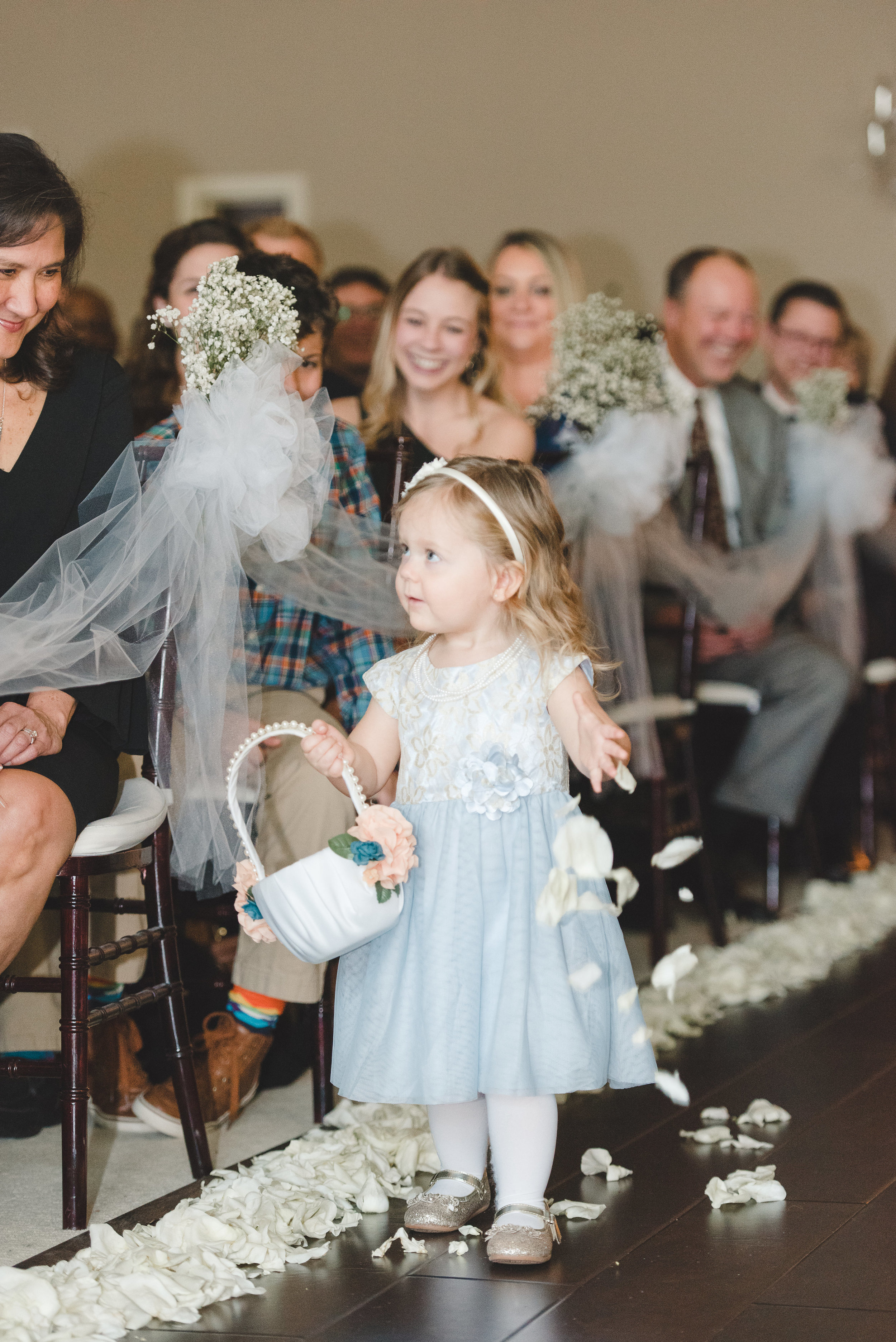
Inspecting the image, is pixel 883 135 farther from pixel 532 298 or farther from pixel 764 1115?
pixel 764 1115

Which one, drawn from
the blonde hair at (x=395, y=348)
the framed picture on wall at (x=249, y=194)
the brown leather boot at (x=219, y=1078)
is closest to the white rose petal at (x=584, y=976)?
the brown leather boot at (x=219, y=1078)

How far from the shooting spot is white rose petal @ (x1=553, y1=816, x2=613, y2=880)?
1.86 metres

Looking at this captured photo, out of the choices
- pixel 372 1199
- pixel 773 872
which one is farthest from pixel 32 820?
pixel 773 872

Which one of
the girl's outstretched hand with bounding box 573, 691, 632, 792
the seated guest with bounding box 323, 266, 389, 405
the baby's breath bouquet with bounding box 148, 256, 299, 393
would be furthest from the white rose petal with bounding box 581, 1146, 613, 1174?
the seated guest with bounding box 323, 266, 389, 405

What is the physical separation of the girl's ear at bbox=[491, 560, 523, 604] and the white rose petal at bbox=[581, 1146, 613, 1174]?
0.86m

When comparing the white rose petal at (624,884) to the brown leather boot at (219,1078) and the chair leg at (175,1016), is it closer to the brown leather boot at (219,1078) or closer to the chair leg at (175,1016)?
the chair leg at (175,1016)

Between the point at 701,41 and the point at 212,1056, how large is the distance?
16.7ft

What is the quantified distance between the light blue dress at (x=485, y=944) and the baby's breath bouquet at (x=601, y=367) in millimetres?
1434

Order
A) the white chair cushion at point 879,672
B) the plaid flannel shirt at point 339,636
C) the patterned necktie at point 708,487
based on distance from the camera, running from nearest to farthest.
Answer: the plaid flannel shirt at point 339,636, the patterned necktie at point 708,487, the white chair cushion at point 879,672

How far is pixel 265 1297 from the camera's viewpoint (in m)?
1.75

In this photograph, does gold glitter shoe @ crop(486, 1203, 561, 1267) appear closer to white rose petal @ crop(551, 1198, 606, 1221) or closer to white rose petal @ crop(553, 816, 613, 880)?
white rose petal @ crop(551, 1198, 606, 1221)

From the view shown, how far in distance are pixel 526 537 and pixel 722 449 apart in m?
2.34

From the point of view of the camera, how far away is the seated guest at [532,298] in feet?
13.9

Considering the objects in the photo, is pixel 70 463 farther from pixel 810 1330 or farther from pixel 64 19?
pixel 64 19
